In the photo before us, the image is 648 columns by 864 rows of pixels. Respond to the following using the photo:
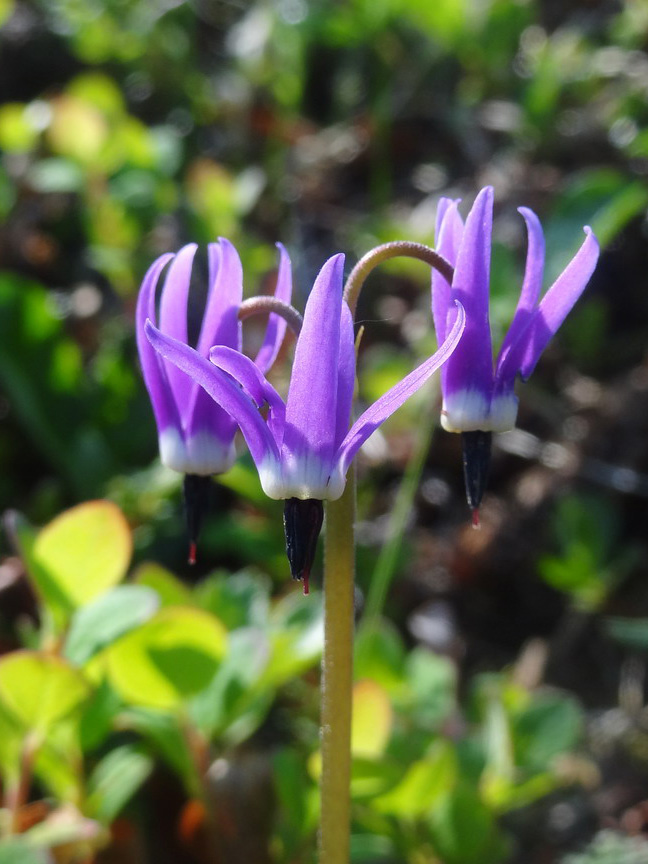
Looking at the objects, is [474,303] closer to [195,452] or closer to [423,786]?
[195,452]

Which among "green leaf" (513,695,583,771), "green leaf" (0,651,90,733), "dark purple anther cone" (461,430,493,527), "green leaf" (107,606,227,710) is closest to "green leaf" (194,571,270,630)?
"green leaf" (107,606,227,710)

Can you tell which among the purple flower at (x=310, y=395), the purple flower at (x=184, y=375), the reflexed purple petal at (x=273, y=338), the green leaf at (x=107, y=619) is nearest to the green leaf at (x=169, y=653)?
the green leaf at (x=107, y=619)

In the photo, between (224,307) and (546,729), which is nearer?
(224,307)

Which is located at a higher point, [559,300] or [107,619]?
[559,300]

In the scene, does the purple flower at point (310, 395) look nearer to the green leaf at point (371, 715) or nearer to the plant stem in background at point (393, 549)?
the green leaf at point (371, 715)

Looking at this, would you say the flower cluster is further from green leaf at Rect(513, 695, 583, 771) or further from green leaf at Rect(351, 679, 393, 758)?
green leaf at Rect(513, 695, 583, 771)

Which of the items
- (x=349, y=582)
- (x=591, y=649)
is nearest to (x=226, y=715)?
(x=349, y=582)

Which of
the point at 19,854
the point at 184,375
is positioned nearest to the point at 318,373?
the point at 184,375
